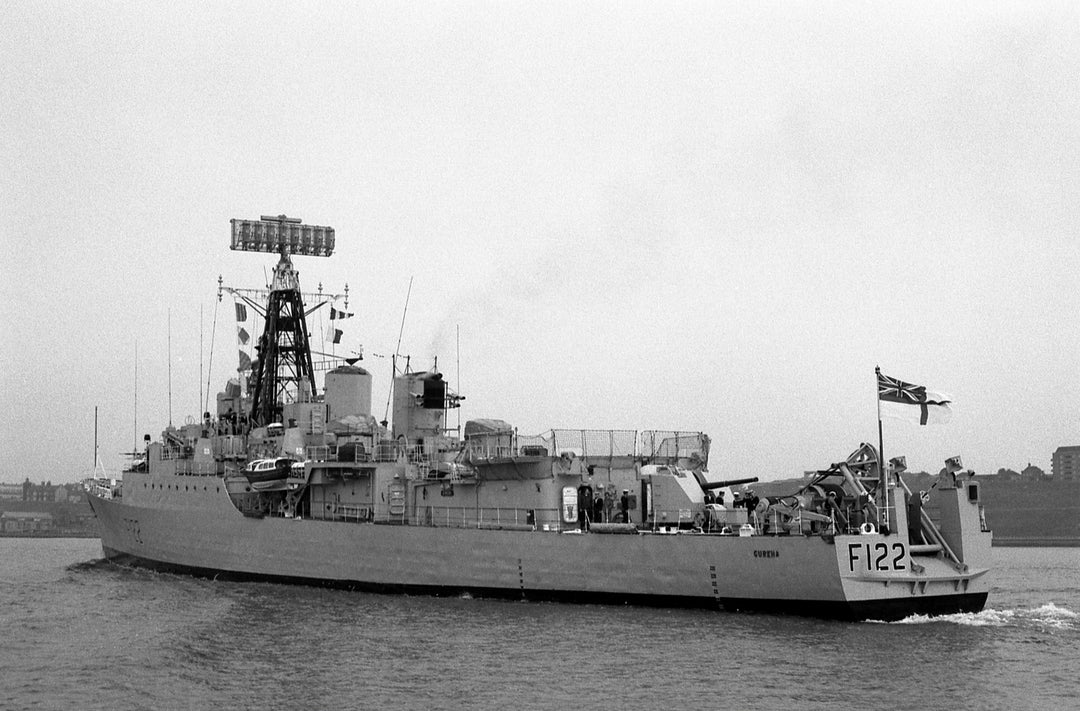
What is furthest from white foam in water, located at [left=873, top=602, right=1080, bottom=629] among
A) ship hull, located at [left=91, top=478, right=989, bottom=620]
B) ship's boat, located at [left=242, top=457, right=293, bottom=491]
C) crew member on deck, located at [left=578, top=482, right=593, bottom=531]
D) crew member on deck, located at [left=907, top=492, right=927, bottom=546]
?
ship's boat, located at [left=242, top=457, right=293, bottom=491]

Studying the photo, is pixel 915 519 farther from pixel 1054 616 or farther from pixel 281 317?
pixel 281 317

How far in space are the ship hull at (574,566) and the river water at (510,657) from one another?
1.73 feet

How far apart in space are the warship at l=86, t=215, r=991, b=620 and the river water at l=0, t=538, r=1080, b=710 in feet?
2.68

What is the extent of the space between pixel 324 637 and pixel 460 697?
652 centimetres

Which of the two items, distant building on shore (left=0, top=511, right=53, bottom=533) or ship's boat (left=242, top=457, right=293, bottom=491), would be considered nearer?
ship's boat (left=242, top=457, right=293, bottom=491)

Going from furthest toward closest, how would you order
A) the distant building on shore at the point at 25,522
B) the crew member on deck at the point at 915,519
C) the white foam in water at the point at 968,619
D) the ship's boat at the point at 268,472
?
the distant building on shore at the point at 25,522
the ship's boat at the point at 268,472
the crew member on deck at the point at 915,519
the white foam in water at the point at 968,619

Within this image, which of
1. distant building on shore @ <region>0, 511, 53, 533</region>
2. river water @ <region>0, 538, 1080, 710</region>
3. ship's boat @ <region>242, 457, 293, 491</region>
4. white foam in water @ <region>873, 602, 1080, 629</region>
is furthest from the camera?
distant building on shore @ <region>0, 511, 53, 533</region>

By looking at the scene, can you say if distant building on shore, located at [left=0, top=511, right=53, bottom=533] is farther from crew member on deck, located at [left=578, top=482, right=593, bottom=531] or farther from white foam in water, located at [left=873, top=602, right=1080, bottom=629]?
white foam in water, located at [left=873, top=602, right=1080, bottom=629]

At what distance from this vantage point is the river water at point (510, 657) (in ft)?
56.9

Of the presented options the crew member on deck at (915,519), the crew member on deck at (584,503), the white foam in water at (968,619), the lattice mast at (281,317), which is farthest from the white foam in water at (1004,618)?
the lattice mast at (281,317)

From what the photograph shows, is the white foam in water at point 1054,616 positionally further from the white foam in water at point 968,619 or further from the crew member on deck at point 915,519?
the crew member on deck at point 915,519

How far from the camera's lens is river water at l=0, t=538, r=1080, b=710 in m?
17.3

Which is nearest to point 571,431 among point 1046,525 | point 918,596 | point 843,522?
point 843,522

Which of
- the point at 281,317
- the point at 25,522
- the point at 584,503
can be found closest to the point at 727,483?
the point at 584,503
